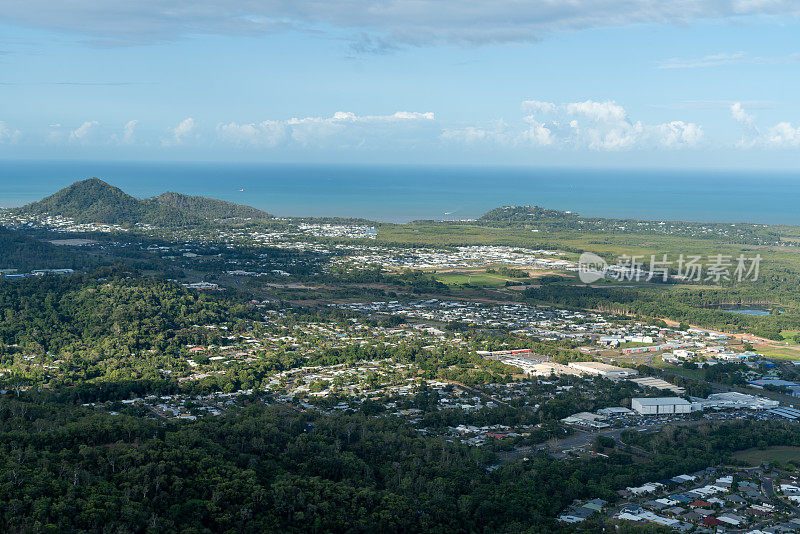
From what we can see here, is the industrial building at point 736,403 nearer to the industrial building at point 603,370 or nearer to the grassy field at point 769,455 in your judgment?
the industrial building at point 603,370

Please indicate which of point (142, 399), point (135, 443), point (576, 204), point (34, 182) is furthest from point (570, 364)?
point (34, 182)

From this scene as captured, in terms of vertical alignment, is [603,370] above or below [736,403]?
above

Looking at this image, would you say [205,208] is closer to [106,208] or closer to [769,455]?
[106,208]

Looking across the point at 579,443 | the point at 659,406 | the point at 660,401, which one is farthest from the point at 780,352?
the point at 579,443

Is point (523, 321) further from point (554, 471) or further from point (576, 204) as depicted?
point (576, 204)

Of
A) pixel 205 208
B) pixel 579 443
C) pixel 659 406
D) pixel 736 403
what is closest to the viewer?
pixel 579 443

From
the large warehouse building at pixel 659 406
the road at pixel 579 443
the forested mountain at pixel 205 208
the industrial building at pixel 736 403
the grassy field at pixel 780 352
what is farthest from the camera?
the forested mountain at pixel 205 208

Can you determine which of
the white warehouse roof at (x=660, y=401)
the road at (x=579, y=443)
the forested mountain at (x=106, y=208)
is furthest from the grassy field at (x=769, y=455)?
the forested mountain at (x=106, y=208)
